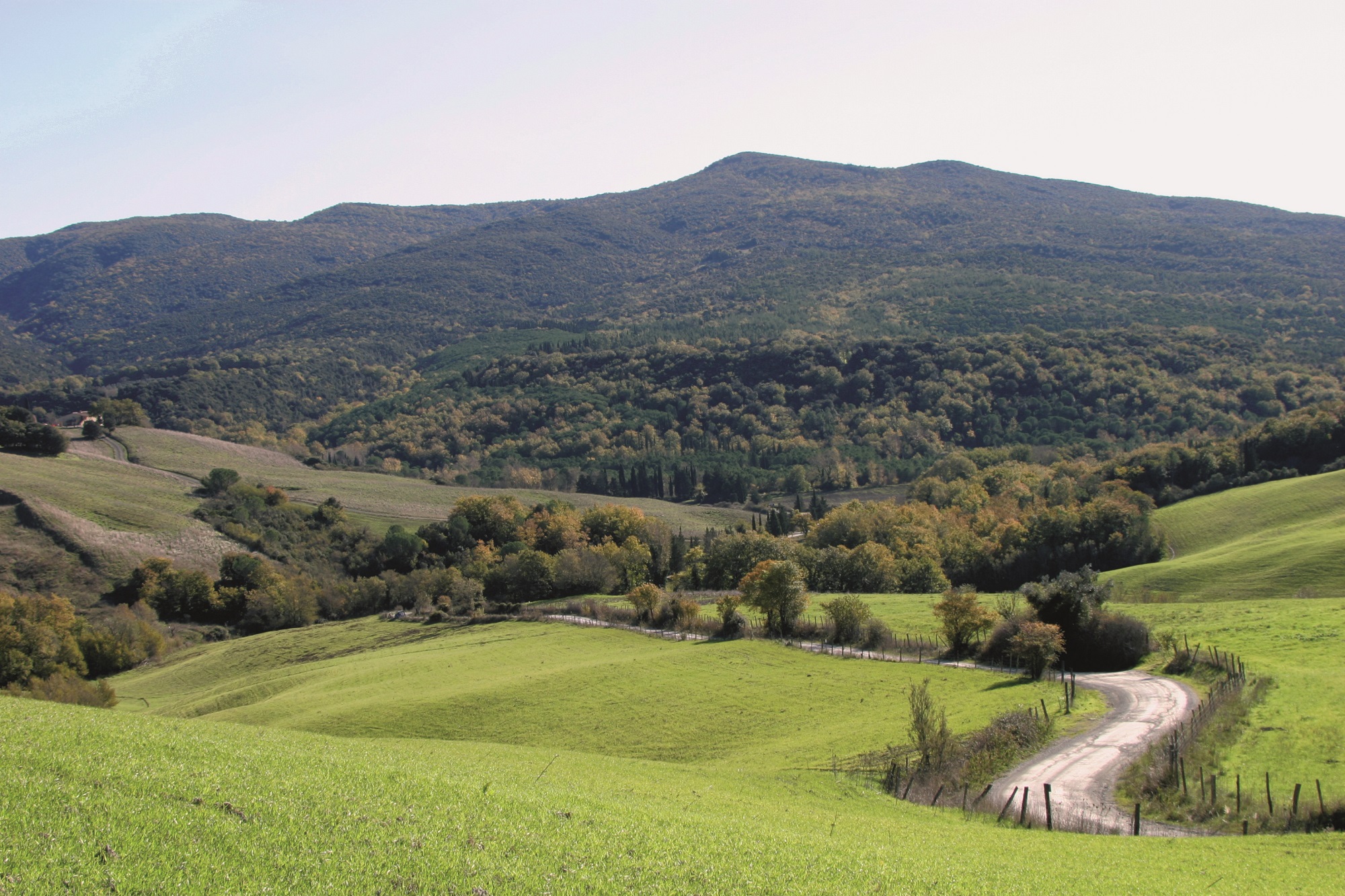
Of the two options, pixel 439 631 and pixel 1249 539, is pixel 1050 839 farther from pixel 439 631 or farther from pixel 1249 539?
pixel 1249 539

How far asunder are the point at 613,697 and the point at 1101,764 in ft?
84.0

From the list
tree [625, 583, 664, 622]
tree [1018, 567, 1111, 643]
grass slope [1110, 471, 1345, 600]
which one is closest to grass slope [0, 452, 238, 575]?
tree [625, 583, 664, 622]

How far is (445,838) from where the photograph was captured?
15.4 m

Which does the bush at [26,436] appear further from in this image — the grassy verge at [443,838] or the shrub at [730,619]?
the grassy verge at [443,838]

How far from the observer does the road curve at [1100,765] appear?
86.3ft

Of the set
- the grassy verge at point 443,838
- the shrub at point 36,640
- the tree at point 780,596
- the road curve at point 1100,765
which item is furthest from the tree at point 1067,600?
the shrub at point 36,640

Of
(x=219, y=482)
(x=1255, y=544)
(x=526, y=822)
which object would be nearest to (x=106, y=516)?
(x=219, y=482)

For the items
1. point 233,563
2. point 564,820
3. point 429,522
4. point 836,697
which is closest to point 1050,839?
point 564,820

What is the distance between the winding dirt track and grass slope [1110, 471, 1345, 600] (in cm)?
3100

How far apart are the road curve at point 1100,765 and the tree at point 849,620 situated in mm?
20465

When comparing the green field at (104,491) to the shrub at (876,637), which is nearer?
the shrub at (876,637)

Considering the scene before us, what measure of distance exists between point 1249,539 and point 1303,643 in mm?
51862

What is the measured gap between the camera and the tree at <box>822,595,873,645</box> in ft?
202

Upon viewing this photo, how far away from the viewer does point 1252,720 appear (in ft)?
106
